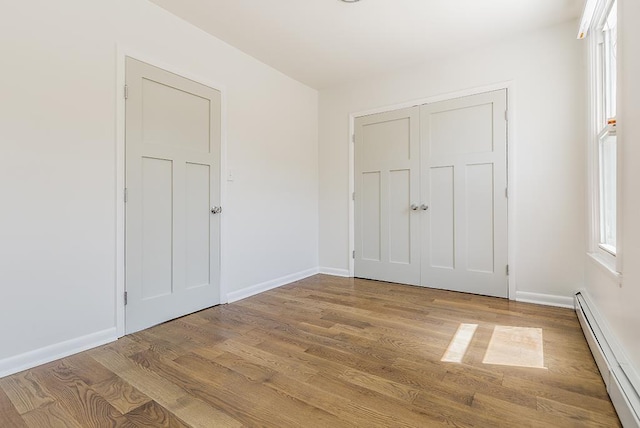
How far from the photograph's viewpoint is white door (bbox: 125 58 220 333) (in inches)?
94.7

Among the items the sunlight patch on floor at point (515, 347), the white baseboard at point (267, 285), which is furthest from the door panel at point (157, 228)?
the sunlight patch on floor at point (515, 347)

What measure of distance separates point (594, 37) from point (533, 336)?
7.34 feet

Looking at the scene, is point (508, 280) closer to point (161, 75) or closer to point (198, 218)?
point (198, 218)

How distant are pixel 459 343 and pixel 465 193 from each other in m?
1.72

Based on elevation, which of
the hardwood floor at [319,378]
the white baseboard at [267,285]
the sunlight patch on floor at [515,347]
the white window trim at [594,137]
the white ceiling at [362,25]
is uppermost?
the white ceiling at [362,25]

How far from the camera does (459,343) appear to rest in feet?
7.07

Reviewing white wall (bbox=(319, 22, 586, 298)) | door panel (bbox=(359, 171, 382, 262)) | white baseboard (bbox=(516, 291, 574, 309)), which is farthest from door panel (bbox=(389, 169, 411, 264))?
white baseboard (bbox=(516, 291, 574, 309))

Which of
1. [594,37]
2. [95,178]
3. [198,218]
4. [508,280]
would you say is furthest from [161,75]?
[508,280]

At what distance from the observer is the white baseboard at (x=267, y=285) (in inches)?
126

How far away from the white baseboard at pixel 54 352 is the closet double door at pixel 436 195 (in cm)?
275

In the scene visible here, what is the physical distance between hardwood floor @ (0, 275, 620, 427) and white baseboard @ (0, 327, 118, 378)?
5 cm

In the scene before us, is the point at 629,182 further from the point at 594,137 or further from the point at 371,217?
the point at 371,217

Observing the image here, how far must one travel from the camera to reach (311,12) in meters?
2.64

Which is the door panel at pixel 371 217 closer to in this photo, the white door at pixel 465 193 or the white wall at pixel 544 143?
the white door at pixel 465 193
